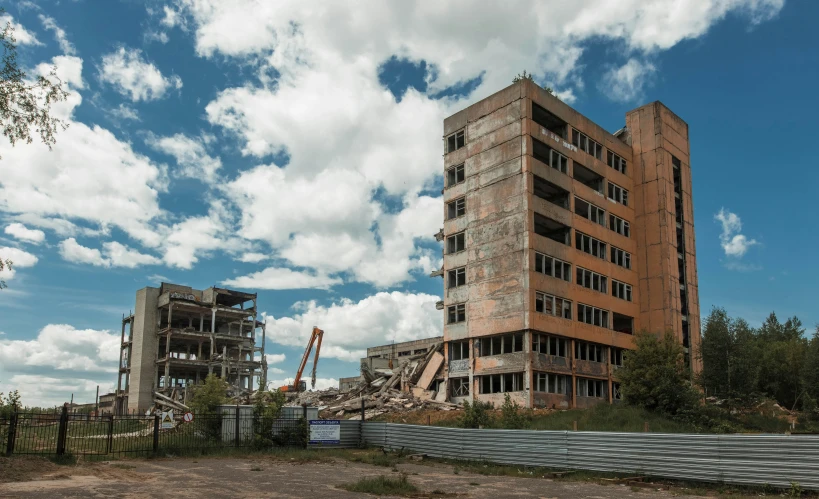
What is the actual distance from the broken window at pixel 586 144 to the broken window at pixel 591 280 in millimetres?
10404

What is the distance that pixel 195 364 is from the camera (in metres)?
82.9

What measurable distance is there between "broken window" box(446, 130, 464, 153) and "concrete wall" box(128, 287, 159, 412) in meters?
49.9

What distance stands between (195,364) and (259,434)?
56.3 meters

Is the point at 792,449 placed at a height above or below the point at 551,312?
below

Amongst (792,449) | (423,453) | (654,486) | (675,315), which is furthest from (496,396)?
(792,449)

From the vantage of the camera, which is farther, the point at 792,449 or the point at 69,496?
the point at 792,449

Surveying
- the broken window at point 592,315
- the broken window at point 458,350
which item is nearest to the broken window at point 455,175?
the broken window at point 458,350

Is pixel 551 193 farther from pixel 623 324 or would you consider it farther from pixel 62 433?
pixel 62 433

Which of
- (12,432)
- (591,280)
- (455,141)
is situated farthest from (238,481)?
(455,141)

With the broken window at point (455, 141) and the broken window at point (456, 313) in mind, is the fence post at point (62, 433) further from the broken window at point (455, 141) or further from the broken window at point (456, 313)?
the broken window at point (455, 141)

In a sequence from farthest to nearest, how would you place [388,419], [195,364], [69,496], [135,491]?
[195,364] < [388,419] < [135,491] < [69,496]

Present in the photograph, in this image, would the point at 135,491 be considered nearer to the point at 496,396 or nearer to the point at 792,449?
the point at 792,449

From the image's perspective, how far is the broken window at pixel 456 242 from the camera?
51953 mm

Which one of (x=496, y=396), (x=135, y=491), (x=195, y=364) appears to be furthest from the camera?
(x=195, y=364)
